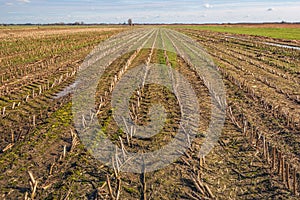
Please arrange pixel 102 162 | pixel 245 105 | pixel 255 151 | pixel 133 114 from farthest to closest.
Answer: pixel 245 105 < pixel 133 114 < pixel 255 151 < pixel 102 162

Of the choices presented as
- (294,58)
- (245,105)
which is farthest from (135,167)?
(294,58)

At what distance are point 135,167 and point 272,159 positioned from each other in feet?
9.60

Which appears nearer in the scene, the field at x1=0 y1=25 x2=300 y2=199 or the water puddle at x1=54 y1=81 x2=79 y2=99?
the field at x1=0 y1=25 x2=300 y2=199

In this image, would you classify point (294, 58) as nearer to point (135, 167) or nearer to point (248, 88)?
point (248, 88)

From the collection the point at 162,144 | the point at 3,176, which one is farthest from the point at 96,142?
the point at 3,176

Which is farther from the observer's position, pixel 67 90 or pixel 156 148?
pixel 67 90

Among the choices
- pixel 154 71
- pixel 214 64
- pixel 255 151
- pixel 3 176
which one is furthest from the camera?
pixel 214 64

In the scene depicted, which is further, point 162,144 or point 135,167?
point 162,144

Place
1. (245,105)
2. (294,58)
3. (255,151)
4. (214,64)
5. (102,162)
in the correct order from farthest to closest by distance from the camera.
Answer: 1. (294,58)
2. (214,64)
3. (245,105)
4. (255,151)
5. (102,162)

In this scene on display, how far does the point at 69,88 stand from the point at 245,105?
7790mm

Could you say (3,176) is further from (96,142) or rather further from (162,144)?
(162,144)

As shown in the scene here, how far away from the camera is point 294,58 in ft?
74.4

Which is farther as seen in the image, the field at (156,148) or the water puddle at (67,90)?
the water puddle at (67,90)

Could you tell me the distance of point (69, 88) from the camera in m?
14.0
